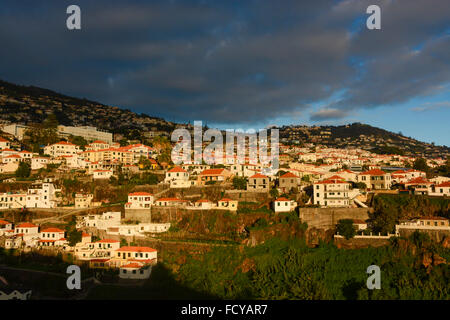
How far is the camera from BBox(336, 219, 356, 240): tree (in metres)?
30.5

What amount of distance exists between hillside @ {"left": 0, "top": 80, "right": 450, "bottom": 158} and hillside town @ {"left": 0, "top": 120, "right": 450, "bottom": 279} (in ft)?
188

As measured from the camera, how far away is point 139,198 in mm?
38344

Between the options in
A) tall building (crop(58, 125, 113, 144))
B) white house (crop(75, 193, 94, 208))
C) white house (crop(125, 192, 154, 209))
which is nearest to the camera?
white house (crop(125, 192, 154, 209))

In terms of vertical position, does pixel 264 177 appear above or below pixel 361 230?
above

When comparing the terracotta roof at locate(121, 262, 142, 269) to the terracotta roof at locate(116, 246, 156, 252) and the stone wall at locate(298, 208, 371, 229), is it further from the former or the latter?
the stone wall at locate(298, 208, 371, 229)

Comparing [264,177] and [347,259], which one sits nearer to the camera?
[347,259]

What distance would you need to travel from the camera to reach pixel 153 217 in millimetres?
36781

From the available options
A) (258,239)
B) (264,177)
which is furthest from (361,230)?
(264,177)

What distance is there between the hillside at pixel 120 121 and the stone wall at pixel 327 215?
2787 inches

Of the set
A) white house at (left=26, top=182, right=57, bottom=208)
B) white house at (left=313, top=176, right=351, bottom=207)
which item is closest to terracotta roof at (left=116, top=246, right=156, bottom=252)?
white house at (left=26, top=182, right=57, bottom=208)

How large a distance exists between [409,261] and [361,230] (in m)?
4.44

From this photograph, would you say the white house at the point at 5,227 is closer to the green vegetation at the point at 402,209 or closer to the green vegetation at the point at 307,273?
the green vegetation at the point at 307,273

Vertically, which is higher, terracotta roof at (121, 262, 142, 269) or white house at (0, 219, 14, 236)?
white house at (0, 219, 14, 236)
